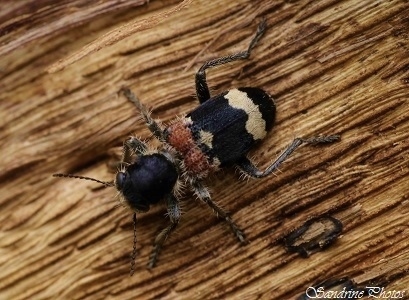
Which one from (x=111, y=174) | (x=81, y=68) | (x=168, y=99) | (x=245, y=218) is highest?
(x=81, y=68)

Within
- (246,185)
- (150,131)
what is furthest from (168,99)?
(246,185)

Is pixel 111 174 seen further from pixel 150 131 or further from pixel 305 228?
pixel 305 228

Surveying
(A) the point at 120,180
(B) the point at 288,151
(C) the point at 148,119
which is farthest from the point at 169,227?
(B) the point at 288,151

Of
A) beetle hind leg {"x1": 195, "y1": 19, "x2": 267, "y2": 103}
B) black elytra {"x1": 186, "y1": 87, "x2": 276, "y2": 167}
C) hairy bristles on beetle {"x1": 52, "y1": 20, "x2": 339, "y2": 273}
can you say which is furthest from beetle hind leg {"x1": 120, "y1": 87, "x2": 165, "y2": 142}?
beetle hind leg {"x1": 195, "y1": 19, "x2": 267, "y2": 103}

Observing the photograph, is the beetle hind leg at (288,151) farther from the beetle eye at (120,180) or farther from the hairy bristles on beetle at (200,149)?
the beetle eye at (120,180)

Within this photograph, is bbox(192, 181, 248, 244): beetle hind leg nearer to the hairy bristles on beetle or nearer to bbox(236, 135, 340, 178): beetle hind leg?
the hairy bristles on beetle

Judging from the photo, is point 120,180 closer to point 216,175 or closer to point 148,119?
point 148,119
